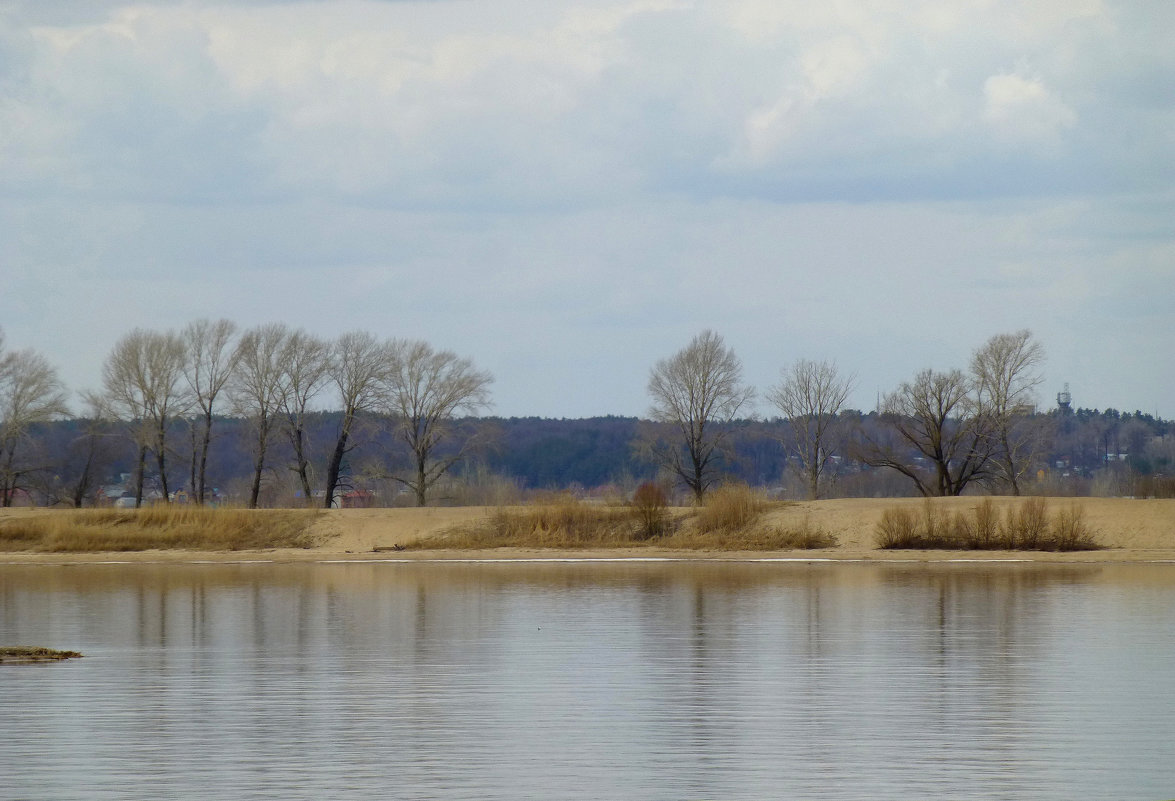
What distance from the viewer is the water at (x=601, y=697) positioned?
491 inches

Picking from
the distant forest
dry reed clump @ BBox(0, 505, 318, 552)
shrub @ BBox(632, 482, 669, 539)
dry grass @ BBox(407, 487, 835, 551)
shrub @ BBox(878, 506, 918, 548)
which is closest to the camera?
shrub @ BBox(878, 506, 918, 548)

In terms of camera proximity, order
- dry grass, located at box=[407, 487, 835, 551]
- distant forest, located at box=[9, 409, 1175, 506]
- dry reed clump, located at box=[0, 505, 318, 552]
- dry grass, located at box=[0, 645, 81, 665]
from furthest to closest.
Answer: distant forest, located at box=[9, 409, 1175, 506] < dry reed clump, located at box=[0, 505, 318, 552] < dry grass, located at box=[407, 487, 835, 551] < dry grass, located at box=[0, 645, 81, 665]

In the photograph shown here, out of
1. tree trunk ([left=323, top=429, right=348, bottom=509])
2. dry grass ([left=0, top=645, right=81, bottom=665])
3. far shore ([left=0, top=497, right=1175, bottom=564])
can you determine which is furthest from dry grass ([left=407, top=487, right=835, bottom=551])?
dry grass ([left=0, top=645, right=81, bottom=665])

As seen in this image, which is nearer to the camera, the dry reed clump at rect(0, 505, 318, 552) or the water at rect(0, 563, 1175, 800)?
the water at rect(0, 563, 1175, 800)

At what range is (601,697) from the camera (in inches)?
665

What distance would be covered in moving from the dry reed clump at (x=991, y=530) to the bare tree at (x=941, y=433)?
17.7 m

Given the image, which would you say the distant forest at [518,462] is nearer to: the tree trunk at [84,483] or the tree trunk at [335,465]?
the tree trunk at [84,483]

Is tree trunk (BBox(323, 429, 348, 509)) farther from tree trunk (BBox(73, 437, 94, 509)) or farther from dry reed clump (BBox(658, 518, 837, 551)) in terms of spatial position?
dry reed clump (BBox(658, 518, 837, 551))

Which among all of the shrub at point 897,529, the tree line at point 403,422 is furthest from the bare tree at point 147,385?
the shrub at point 897,529

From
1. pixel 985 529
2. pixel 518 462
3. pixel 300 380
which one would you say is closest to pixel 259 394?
pixel 300 380

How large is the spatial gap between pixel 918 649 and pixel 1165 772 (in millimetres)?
8600

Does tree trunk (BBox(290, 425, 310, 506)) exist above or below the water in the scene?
above

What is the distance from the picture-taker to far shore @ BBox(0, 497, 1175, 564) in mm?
45188

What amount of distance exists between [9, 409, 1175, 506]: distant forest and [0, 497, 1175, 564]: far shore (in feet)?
14.6
